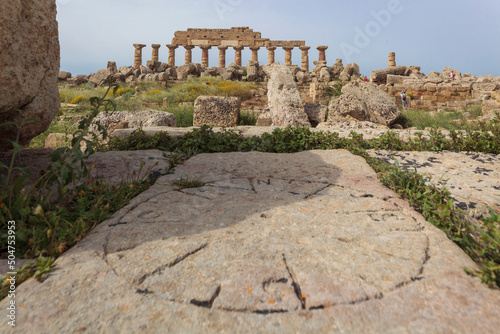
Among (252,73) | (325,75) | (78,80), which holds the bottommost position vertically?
(78,80)

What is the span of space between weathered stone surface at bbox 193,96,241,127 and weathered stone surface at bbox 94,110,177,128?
24.8 inches

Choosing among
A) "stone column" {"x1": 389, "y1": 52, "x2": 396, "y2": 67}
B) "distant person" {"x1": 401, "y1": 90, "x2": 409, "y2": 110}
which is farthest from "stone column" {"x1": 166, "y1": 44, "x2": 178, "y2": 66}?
"distant person" {"x1": 401, "y1": 90, "x2": 409, "y2": 110}

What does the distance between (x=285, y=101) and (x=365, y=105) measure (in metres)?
2.02

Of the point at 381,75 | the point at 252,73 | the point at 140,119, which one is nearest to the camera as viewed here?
the point at 140,119

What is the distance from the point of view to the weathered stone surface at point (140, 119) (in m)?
6.38

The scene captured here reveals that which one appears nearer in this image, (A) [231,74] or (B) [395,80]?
(B) [395,80]

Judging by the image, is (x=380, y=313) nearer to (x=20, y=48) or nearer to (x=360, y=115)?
(x=20, y=48)

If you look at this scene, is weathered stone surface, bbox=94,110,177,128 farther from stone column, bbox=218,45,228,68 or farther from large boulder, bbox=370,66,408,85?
stone column, bbox=218,45,228,68

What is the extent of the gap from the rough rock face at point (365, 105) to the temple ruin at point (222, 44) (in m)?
24.5

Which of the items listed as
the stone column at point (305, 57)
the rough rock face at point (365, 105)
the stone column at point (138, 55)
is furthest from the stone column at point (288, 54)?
the rough rock face at point (365, 105)

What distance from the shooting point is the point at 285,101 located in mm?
7137

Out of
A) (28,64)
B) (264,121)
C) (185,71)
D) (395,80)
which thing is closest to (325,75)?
(395,80)

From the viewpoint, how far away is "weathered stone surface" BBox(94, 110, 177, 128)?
638 cm

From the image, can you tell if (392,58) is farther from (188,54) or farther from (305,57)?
(188,54)
